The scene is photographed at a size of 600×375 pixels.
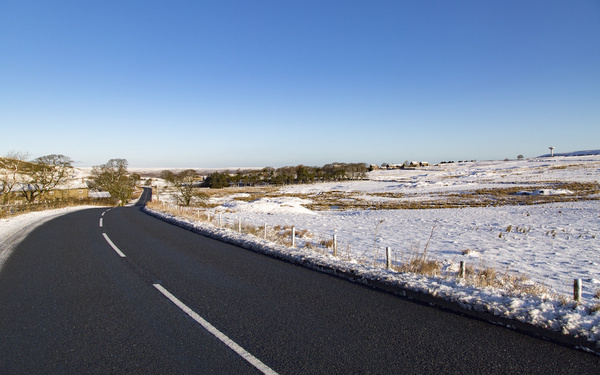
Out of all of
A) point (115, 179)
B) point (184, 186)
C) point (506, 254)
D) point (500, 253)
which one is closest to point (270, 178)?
point (115, 179)

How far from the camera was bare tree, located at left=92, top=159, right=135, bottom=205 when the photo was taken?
174ft

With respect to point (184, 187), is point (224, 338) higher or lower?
lower

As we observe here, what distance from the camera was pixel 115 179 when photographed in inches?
2146

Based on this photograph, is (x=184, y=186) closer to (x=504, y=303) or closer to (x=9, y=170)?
(x=9, y=170)

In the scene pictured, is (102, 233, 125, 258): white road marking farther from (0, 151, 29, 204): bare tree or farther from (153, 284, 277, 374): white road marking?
(0, 151, 29, 204): bare tree

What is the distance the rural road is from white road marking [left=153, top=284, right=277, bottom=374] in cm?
1

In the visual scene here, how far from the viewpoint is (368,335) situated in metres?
4.05

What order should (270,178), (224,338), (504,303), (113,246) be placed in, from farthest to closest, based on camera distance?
1. (270,178)
2. (113,246)
3. (504,303)
4. (224,338)

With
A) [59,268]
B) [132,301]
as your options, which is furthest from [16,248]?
[132,301]

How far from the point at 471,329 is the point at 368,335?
141 cm

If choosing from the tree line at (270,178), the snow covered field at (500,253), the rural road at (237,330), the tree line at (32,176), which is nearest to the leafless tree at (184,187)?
the tree line at (32,176)

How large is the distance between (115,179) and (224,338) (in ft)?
194

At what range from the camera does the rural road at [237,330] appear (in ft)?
11.1

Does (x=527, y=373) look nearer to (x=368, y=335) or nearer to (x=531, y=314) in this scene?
(x=531, y=314)
